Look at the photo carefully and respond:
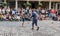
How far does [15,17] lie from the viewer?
33.4 meters

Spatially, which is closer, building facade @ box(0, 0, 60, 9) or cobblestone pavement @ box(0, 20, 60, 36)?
cobblestone pavement @ box(0, 20, 60, 36)

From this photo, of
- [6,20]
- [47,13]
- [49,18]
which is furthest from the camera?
[47,13]

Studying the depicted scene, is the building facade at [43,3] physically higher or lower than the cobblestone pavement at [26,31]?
higher

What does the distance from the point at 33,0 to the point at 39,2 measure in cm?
124

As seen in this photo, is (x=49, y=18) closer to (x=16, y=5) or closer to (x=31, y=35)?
(x=16, y=5)

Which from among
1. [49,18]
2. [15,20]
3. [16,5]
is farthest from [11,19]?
[16,5]

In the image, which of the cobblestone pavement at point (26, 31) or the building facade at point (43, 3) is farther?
the building facade at point (43, 3)

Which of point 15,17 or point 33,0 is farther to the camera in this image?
point 33,0

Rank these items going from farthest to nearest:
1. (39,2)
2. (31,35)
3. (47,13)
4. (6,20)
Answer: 1. (39,2)
2. (47,13)
3. (6,20)
4. (31,35)

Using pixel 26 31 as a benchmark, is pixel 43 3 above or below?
above

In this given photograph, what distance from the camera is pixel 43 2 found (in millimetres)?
47031

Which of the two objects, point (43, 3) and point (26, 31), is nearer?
point (26, 31)

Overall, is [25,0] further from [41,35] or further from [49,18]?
[41,35]

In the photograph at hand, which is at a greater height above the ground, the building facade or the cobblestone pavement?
the building facade
